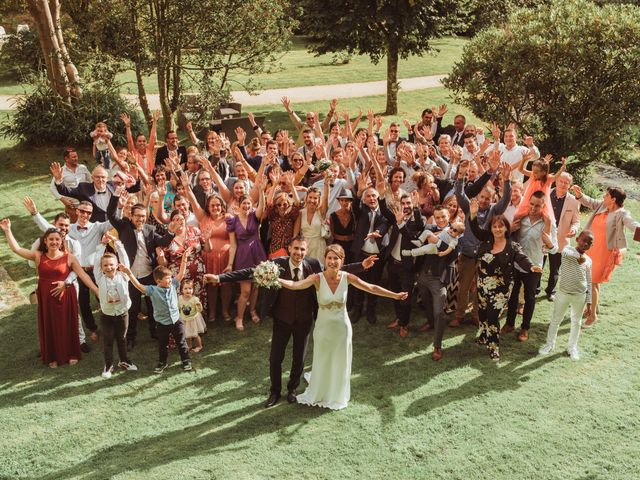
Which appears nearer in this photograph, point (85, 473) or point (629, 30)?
point (85, 473)

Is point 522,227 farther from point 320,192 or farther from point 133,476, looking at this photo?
point 133,476

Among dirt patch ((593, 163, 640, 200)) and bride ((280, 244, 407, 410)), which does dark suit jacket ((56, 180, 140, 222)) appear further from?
dirt patch ((593, 163, 640, 200))

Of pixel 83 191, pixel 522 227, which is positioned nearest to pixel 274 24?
pixel 83 191

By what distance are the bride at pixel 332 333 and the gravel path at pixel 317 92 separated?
15948mm

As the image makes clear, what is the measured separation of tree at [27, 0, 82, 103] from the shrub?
241 mm

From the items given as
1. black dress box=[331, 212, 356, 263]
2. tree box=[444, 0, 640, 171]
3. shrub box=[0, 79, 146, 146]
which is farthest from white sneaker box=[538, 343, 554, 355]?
shrub box=[0, 79, 146, 146]

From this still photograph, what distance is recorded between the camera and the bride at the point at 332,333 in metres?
6.40

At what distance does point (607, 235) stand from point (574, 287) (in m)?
1.23

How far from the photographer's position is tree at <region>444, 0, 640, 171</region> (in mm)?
13586

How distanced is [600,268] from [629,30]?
7.56m

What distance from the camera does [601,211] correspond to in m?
8.34

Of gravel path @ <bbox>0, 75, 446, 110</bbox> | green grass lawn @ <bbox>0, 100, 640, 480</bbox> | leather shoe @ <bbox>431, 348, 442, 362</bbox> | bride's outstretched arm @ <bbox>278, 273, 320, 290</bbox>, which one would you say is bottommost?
green grass lawn @ <bbox>0, 100, 640, 480</bbox>

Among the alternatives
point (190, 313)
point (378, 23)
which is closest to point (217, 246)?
point (190, 313)

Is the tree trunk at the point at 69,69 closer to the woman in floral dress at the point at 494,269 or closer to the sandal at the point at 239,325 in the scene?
the sandal at the point at 239,325
